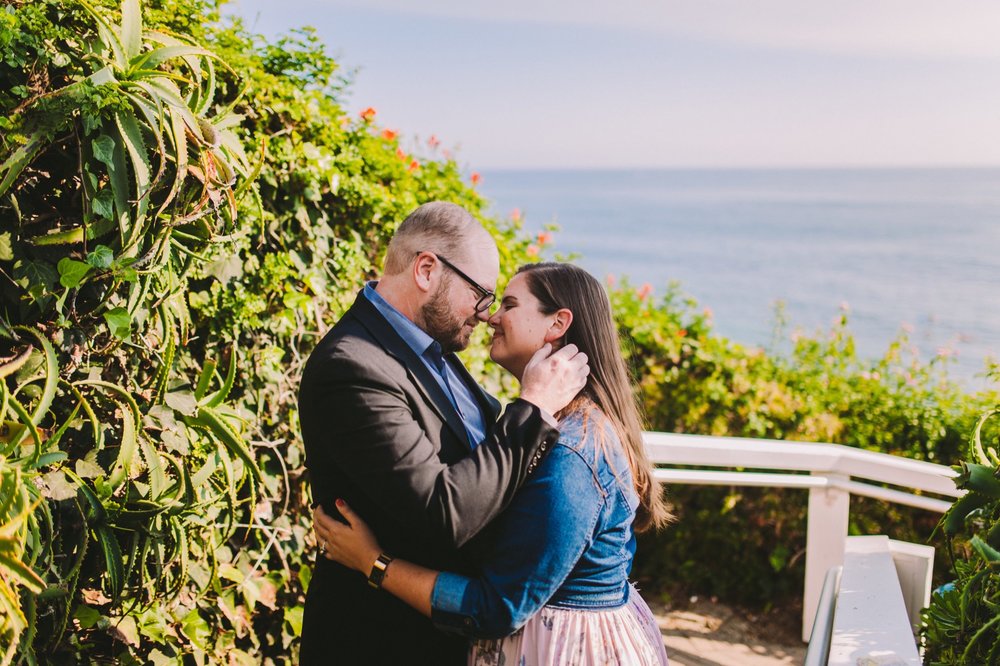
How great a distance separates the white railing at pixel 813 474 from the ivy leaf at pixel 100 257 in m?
2.59

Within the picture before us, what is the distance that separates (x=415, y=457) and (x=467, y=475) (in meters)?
0.12

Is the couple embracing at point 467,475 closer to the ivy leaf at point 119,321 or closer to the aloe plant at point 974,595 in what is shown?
the ivy leaf at point 119,321

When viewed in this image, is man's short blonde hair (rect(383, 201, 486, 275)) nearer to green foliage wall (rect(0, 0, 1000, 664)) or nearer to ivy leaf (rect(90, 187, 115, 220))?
green foliage wall (rect(0, 0, 1000, 664))

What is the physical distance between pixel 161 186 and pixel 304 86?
126 cm

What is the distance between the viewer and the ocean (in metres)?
28.6

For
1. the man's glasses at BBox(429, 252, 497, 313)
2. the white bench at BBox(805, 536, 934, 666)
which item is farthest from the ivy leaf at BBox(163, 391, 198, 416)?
the white bench at BBox(805, 536, 934, 666)

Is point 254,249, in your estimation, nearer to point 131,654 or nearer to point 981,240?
point 131,654

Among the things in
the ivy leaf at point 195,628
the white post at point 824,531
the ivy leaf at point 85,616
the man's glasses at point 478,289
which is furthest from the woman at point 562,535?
the white post at point 824,531

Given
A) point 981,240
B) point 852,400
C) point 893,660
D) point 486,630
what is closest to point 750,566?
point 852,400

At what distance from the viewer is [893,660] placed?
191 centimetres

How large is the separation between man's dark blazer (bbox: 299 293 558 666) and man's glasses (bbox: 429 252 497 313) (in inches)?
9.0

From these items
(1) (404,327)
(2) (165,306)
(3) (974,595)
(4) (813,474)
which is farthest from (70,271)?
(4) (813,474)

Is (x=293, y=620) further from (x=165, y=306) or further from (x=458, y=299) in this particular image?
(x=458, y=299)

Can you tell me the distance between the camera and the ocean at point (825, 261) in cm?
2859
